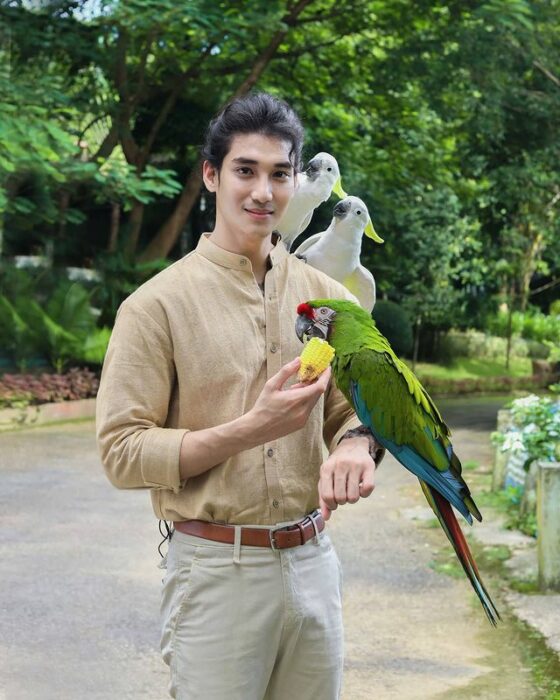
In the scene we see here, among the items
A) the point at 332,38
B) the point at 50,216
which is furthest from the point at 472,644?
the point at 332,38

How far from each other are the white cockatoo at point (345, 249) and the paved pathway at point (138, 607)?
2813mm

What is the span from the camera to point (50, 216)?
13914mm

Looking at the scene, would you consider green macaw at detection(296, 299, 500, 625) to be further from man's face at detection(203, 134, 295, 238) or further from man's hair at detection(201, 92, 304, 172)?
man's hair at detection(201, 92, 304, 172)

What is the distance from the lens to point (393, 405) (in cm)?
204

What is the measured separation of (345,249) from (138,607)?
391 cm

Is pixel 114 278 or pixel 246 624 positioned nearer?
pixel 246 624

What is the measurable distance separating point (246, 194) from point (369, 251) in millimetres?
15779

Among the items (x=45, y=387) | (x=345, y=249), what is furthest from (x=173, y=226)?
(x=345, y=249)

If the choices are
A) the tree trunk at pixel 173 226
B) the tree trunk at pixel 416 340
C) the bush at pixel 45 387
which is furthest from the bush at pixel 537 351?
the bush at pixel 45 387

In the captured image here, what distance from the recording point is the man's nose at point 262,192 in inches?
81.2

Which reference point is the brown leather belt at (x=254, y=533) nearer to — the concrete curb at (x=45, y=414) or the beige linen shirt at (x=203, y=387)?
the beige linen shirt at (x=203, y=387)

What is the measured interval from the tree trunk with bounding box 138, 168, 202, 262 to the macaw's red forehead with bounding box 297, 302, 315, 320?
13.6 meters

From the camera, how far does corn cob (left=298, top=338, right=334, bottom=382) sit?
189cm

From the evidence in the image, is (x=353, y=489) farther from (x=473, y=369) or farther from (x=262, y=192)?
(x=473, y=369)
